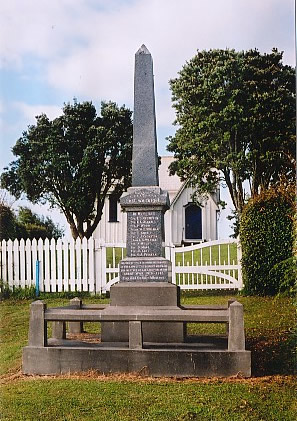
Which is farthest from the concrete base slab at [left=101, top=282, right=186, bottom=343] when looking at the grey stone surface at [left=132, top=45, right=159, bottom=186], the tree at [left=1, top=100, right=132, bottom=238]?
the tree at [left=1, top=100, right=132, bottom=238]

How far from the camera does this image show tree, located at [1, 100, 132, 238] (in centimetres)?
970

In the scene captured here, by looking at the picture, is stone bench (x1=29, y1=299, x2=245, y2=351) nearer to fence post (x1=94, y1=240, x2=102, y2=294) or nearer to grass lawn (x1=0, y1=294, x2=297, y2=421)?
grass lawn (x1=0, y1=294, x2=297, y2=421)

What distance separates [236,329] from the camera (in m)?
5.48

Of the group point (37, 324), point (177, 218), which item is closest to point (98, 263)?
point (177, 218)

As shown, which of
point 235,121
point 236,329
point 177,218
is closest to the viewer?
point 236,329

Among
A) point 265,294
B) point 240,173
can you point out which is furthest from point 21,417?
point 240,173

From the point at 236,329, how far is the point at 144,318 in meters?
0.91

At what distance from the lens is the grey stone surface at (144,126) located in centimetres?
648

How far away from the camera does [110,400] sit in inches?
191

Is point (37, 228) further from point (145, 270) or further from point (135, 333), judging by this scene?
point (135, 333)

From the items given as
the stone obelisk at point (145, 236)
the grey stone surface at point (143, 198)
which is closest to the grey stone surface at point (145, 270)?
the stone obelisk at point (145, 236)

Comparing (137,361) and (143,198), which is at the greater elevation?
(143,198)

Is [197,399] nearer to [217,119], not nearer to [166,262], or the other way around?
[166,262]

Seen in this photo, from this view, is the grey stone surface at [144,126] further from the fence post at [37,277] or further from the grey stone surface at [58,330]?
the fence post at [37,277]
